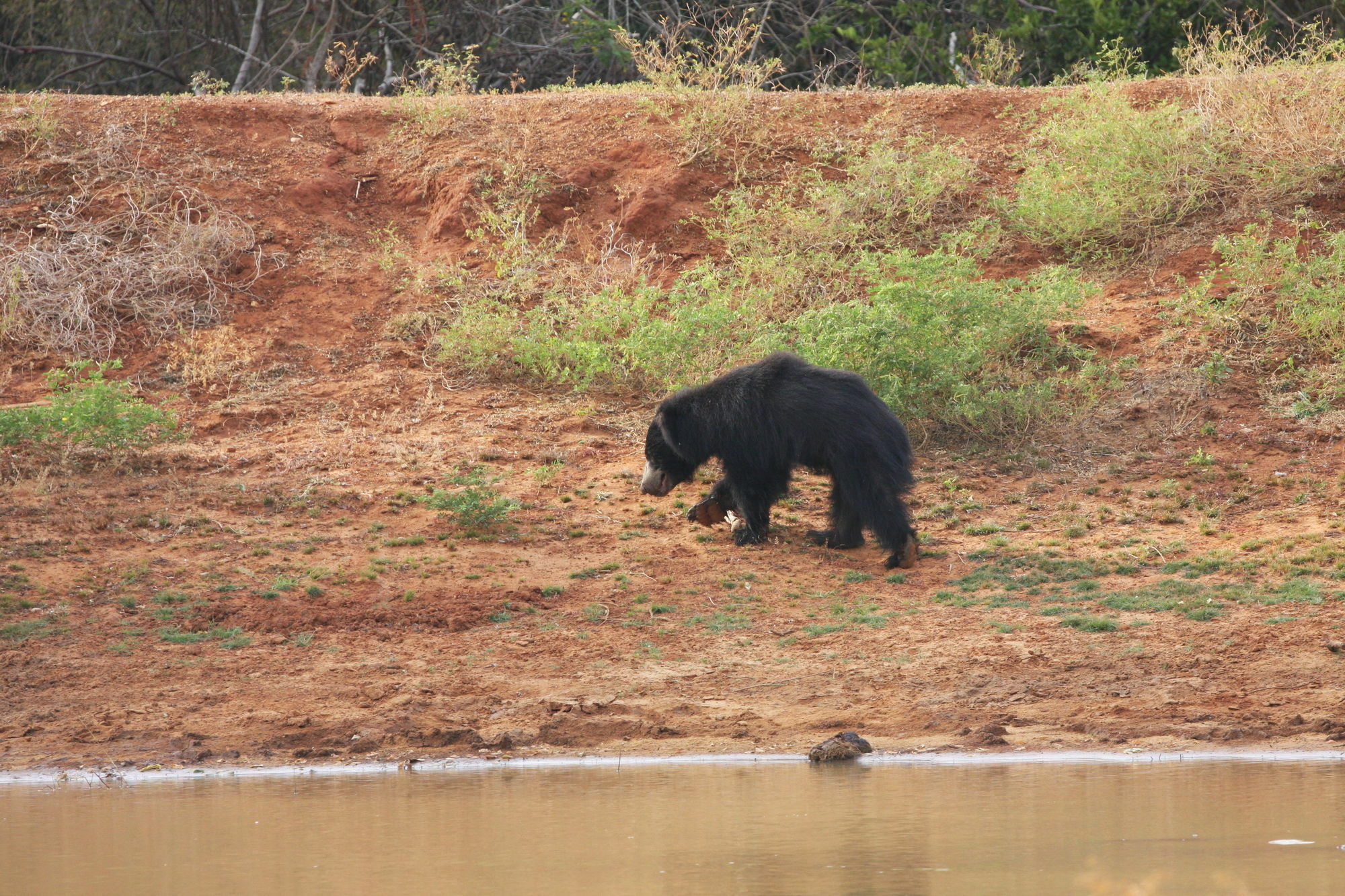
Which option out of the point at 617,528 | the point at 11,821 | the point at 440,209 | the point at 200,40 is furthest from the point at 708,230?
the point at 200,40

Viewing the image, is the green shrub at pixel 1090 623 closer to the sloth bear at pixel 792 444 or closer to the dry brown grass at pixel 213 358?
the sloth bear at pixel 792 444

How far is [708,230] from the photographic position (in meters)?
13.3

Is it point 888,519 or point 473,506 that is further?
point 473,506

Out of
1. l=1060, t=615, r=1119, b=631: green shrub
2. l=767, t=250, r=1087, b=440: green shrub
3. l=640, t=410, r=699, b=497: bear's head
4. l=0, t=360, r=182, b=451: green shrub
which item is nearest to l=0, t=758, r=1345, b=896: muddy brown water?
l=1060, t=615, r=1119, b=631: green shrub

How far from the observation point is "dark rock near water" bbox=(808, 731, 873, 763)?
5918 millimetres

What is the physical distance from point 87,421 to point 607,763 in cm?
512

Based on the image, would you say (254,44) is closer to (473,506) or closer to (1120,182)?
(1120,182)

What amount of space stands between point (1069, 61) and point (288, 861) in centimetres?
1556

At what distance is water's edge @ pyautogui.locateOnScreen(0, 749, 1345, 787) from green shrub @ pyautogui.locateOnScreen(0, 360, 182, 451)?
3984 millimetres

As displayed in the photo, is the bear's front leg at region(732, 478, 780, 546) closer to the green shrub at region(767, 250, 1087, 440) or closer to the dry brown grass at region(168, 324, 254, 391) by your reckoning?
the green shrub at region(767, 250, 1087, 440)

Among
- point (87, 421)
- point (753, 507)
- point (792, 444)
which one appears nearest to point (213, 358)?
point (87, 421)

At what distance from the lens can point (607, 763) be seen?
240 inches

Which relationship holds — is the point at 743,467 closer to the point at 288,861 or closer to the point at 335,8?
the point at 288,861

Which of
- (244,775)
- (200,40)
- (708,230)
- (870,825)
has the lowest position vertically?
(244,775)
